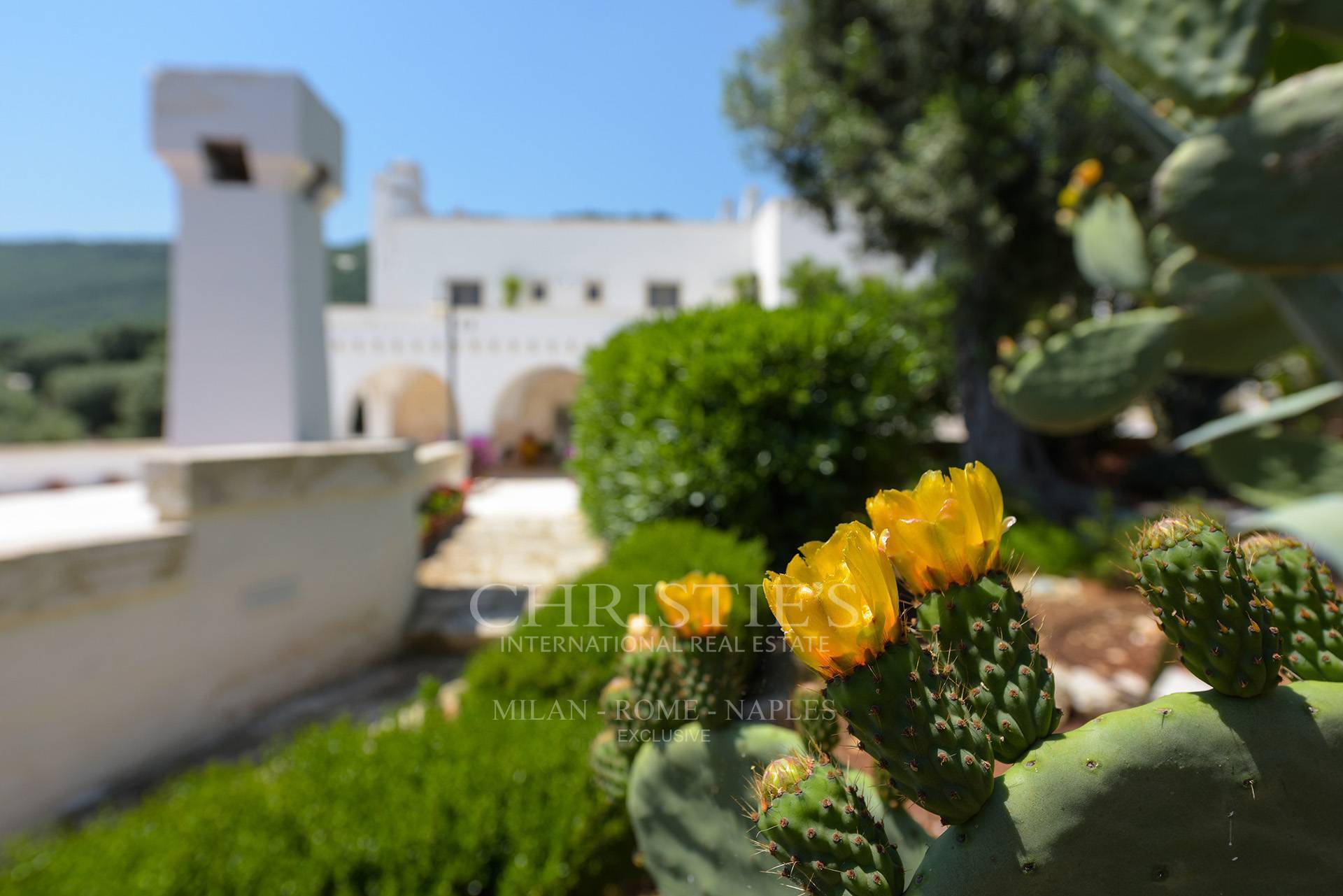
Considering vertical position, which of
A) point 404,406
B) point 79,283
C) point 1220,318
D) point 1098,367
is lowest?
point 1098,367

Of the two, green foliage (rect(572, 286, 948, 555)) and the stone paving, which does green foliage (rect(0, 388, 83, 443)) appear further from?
green foliage (rect(572, 286, 948, 555))

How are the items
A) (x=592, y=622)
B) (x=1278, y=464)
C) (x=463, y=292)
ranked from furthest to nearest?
1. (x=463, y=292)
2. (x=1278, y=464)
3. (x=592, y=622)

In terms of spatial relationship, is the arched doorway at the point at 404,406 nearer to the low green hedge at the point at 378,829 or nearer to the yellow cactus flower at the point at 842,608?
the low green hedge at the point at 378,829

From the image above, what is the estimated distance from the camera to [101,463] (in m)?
9.91

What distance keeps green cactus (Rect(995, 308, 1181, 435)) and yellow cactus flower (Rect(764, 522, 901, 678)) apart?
12.6ft

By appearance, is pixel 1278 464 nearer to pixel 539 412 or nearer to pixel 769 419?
pixel 769 419

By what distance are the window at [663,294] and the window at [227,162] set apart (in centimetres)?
1588

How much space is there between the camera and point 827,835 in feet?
2.02

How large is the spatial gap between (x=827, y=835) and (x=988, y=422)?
29.9ft

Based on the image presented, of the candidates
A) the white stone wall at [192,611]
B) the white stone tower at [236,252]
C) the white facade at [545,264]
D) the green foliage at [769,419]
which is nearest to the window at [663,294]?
the white facade at [545,264]

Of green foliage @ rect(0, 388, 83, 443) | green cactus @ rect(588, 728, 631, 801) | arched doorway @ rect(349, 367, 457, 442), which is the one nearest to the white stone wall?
green cactus @ rect(588, 728, 631, 801)

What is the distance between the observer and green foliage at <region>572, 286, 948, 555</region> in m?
3.96

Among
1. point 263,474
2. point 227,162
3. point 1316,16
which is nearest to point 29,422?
point 227,162

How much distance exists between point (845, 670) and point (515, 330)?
687 inches
